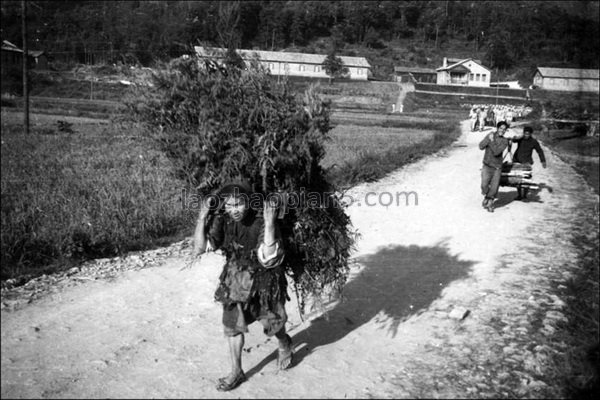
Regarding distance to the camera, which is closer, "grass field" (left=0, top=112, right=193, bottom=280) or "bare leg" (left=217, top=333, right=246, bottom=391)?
"bare leg" (left=217, top=333, right=246, bottom=391)

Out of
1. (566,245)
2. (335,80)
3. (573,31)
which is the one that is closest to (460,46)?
(573,31)

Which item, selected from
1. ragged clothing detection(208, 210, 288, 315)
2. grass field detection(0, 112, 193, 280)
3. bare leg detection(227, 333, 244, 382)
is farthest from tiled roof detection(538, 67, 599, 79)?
bare leg detection(227, 333, 244, 382)

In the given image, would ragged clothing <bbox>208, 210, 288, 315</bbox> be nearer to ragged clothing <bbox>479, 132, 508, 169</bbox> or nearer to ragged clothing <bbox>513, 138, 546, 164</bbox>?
ragged clothing <bbox>479, 132, 508, 169</bbox>

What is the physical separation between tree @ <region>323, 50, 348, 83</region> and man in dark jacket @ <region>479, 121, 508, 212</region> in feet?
202

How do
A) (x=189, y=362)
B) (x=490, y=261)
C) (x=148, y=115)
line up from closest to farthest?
(x=148, y=115) < (x=189, y=362) < (x=490, y=261)

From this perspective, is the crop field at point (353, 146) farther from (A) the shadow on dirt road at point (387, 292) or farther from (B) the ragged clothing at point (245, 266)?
(B) the ragged clothing at point (245, 266)

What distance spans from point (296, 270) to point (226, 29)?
2.15 metres

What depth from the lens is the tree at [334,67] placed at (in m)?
70.5

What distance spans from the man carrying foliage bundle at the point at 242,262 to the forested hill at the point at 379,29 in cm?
3122

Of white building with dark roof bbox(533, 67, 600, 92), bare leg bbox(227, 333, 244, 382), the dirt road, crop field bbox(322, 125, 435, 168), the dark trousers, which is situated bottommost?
the dirt road

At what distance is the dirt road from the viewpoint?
12.3 ft

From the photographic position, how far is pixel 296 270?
4.12m

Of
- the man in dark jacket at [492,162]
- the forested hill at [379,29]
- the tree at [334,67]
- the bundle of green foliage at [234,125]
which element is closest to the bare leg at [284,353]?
the bundle of green foliage at [234,125]

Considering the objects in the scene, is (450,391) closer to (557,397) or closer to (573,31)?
(557,397)
